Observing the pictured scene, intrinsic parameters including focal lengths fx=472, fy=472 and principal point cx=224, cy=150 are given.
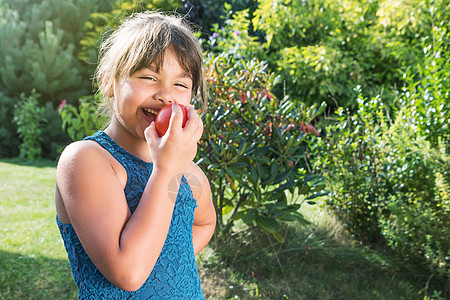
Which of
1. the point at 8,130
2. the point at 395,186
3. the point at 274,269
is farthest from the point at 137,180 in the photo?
the point at 8,130

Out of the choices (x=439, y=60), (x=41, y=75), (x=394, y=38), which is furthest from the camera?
(x=41, y=75)

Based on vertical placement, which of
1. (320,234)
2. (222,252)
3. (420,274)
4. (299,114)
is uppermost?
(299,114)

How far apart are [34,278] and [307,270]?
2.02 m

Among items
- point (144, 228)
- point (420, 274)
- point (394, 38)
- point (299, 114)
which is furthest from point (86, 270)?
point (394, 38)

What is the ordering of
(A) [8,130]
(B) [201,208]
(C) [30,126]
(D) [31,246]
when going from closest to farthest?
(B) [201,208] < (D) [31,246] < (C) [30,126] < (A) [8,130]

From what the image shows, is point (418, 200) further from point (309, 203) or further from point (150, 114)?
point (150, 114)

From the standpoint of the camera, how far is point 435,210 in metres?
3.31

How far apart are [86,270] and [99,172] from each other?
0.27 m

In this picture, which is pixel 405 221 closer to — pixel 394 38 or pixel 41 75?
pixel 394 38

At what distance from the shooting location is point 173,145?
1.10 m

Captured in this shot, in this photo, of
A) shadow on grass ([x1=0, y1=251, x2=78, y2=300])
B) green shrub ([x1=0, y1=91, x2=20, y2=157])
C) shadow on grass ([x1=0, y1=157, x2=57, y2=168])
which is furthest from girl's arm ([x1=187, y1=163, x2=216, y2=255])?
green shrub ([x1=0, y1=91, x2=20, y2=157])

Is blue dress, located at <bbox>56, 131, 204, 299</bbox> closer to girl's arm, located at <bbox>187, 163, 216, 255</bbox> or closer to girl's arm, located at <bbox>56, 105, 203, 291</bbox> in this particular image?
girl's arm, located at <bbox>56, 105, 203, 291</bbox>

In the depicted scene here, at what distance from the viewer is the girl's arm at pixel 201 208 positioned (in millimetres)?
1529

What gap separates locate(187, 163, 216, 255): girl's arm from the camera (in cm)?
153
